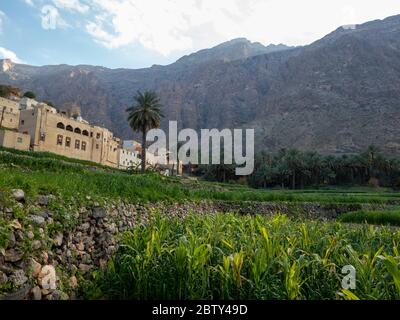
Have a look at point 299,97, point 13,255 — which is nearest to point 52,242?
point 13,255

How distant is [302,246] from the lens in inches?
325

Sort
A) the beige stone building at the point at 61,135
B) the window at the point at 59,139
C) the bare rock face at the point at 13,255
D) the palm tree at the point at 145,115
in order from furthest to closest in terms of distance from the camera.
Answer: the palm tree at the point at 145,115
the window at the point at 59,139
the beige stone building at the point at 61,135
the bare rock face at the point at 13,255

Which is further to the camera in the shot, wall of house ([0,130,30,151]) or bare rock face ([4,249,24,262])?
wall of house ([0,130,30,151])

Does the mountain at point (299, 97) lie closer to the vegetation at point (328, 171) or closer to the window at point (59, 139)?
the vegetation at point (328, 171)

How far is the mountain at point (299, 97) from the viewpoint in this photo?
112 m

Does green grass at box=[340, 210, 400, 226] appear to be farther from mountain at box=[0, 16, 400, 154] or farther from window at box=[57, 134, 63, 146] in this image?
mountain at box=[0, 16, 400, 154]

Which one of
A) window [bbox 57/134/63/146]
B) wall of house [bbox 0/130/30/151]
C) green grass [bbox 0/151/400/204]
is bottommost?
green grass [bbox 0/151/400/204]

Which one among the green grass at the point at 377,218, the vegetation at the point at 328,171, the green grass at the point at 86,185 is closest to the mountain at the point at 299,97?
the vegetation at the point at 328,171

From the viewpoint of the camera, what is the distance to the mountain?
112 metres

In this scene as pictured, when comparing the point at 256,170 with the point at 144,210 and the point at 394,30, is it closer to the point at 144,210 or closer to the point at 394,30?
the point at 144,210

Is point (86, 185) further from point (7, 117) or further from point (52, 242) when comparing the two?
point (7, 117)

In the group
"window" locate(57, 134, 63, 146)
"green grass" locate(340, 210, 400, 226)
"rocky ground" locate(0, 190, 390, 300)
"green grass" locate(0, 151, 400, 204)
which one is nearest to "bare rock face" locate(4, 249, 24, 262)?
"rocky ground" locate(0, 190, 390, 300)

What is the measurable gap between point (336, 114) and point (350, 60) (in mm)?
49928

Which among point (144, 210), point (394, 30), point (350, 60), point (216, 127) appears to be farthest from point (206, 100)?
point (144, 210)
